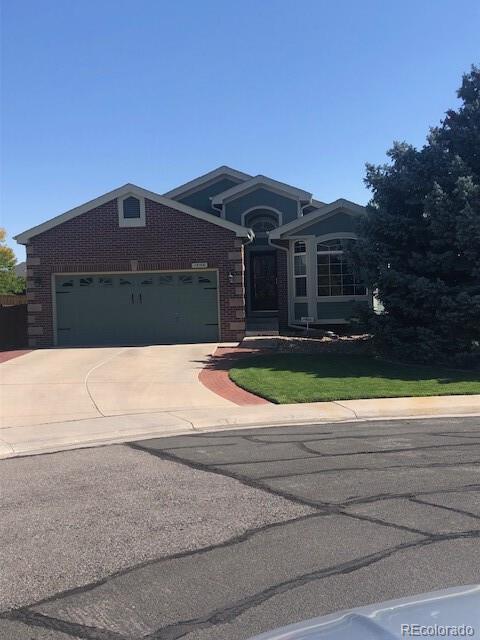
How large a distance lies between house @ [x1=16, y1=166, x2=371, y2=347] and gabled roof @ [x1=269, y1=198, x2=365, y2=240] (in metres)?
0.03

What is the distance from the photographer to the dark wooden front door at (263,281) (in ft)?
77.2

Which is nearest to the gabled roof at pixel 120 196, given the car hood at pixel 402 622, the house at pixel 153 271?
the house at pixel 153 271

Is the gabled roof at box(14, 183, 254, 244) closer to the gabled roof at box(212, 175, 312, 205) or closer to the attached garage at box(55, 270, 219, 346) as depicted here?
the attached garage at box(55, 270, 219, 346)

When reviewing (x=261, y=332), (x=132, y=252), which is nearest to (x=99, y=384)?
(x=132, y=252)

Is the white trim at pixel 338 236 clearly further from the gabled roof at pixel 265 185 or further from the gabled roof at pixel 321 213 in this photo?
the gabled roof at pixel 265 185

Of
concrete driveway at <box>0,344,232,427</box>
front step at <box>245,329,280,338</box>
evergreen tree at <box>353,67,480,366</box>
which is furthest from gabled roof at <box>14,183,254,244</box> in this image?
evergreen tree at <box>353,67,480,366</box>

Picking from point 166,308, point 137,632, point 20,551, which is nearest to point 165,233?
point 166,308

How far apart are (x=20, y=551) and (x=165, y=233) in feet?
51.3

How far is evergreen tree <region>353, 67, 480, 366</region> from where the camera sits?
14586 millimetres

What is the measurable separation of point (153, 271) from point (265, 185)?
625 cm

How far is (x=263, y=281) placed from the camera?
2372cm

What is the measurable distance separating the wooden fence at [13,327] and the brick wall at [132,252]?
101 cm

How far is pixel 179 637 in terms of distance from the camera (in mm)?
3201

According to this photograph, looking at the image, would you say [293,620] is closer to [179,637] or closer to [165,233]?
[179,637]
